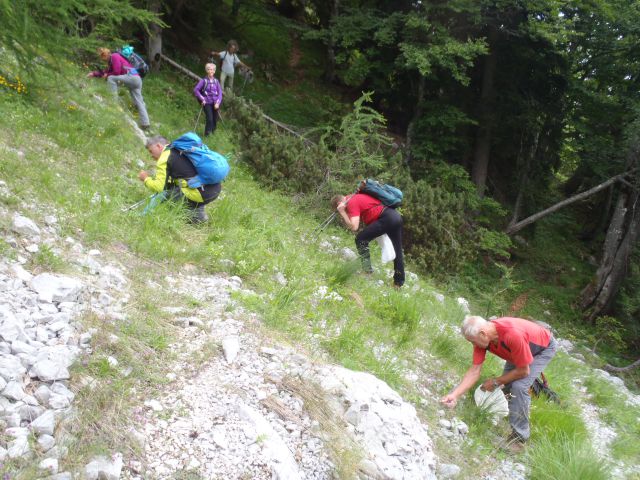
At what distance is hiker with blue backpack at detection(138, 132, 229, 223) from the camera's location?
551cm

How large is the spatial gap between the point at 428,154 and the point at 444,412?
392 inches

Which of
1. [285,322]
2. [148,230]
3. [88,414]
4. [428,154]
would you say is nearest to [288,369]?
[285,322]

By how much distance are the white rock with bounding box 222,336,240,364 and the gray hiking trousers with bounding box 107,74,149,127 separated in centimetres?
733

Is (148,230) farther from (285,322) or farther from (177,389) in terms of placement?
(177,389)

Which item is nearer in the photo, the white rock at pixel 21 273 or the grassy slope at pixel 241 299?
the white rock at pixel 21 273

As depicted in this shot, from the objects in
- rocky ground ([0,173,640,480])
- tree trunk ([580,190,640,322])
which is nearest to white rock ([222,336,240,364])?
rocky ground ([0,173,640,480])

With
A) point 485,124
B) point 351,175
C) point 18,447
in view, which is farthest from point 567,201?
point 18,447

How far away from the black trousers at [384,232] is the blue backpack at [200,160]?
218 cm

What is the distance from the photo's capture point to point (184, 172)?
5.64m

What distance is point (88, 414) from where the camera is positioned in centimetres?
272

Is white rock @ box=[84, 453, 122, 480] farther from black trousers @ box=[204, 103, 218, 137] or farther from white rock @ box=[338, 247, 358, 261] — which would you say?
black trousers @ box=[204, 103, 218, 137]

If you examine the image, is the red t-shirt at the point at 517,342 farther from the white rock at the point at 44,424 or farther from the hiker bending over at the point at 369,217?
the white rock at the point at 44,424

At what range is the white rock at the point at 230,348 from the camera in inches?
144

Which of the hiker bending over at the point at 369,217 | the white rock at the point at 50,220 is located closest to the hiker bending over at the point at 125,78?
the hiker bending over at the point at 369,217
